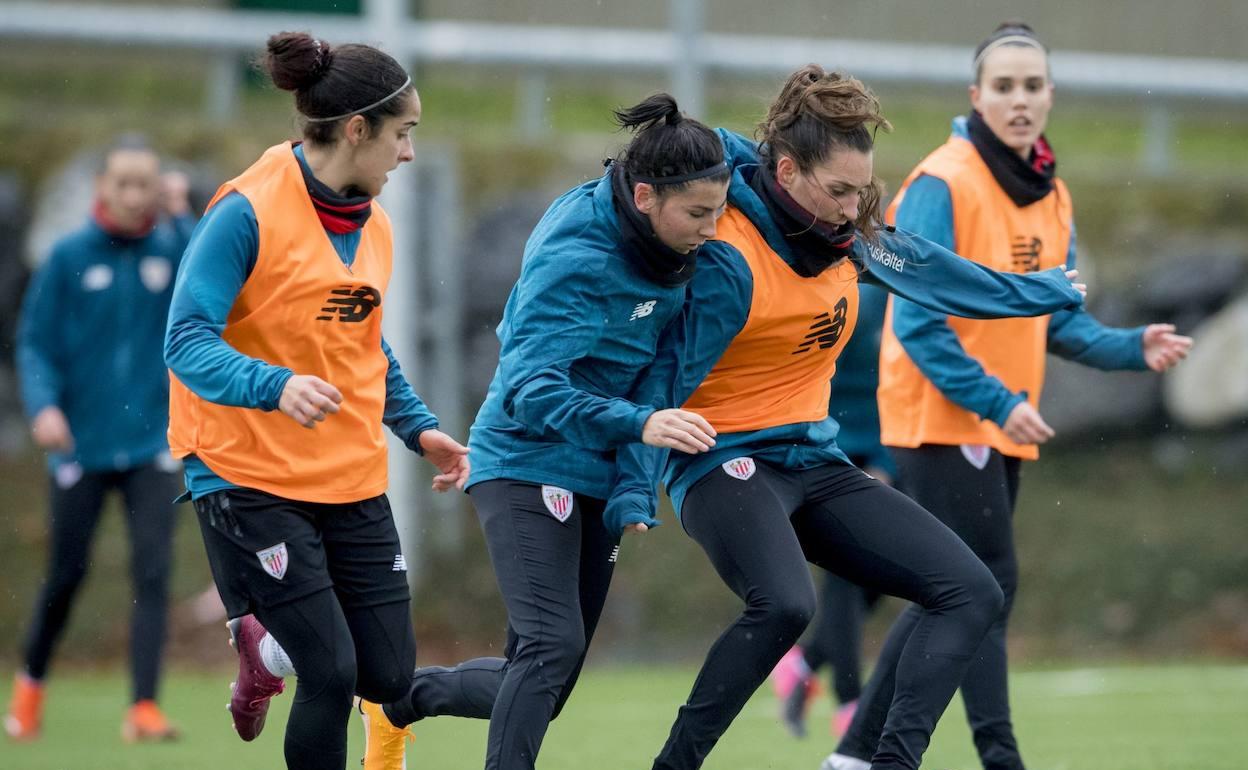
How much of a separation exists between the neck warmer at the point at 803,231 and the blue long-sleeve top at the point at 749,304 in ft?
0.09

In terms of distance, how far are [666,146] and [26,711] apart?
4.88m

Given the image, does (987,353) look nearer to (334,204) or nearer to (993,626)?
(993,626)

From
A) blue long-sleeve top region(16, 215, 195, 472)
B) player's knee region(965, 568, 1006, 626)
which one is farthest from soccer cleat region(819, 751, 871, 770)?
blue long-sleeve top region(16, 215, 195, 472)

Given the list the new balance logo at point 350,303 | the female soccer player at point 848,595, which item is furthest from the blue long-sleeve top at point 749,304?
the female soccer player at point 848,595

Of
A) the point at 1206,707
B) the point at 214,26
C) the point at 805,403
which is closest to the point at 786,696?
the point at 1206,707

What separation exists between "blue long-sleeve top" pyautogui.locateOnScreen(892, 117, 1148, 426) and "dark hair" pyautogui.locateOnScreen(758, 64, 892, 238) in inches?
29.0

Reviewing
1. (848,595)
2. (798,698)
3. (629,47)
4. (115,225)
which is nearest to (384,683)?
(848,595)

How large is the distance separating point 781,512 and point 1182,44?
11.0 meters

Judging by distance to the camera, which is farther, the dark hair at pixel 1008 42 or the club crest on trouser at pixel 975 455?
the dark hair at pixel 1008 42

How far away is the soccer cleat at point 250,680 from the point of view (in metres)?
5.04

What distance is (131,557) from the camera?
7.64 metres

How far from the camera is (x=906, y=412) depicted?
19.3ft

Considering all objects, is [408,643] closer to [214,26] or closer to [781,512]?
[781,512]

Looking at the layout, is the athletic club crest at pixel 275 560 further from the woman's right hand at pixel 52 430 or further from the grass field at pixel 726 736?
the woman's right hand at pixel 52 430
